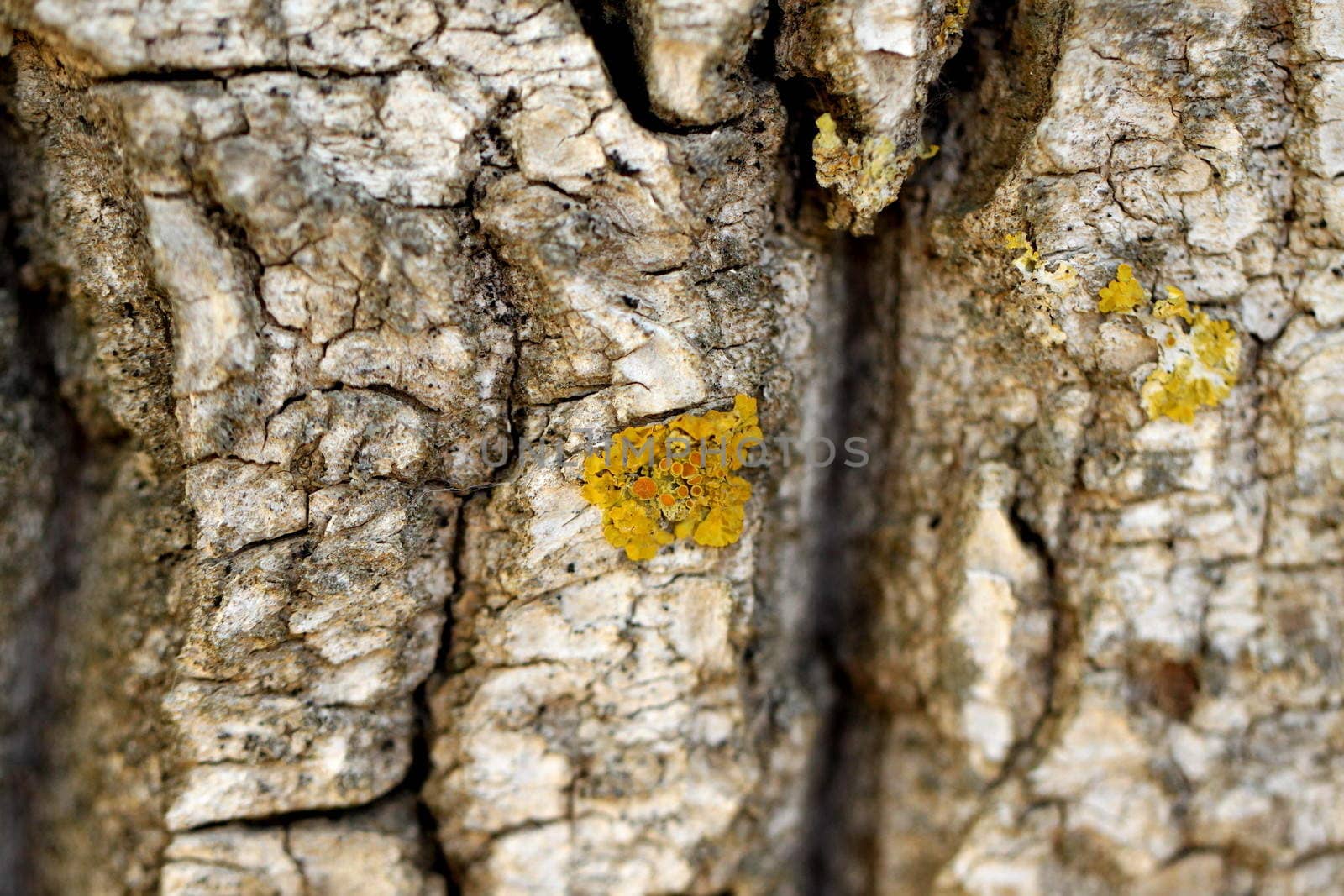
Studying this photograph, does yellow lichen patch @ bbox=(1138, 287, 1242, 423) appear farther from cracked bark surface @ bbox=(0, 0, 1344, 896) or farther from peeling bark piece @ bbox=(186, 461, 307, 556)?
peeling bark piece @ bbox=(186, 461, 307, 556)

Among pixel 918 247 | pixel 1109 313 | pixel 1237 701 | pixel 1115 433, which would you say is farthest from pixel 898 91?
pixel 1237 701

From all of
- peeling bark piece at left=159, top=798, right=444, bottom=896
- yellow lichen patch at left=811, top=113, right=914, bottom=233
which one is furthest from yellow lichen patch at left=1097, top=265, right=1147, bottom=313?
peeling bark piece at left=159, top=798, right=444, bottom=896

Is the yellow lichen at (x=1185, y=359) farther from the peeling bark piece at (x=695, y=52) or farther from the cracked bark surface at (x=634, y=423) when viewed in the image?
the peeling bark piece at (x=695, y=52)

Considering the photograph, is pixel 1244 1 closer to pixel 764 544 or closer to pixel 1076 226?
pixel 1076 226

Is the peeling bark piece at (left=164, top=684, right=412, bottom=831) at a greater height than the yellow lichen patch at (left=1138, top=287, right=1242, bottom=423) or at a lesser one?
lesser

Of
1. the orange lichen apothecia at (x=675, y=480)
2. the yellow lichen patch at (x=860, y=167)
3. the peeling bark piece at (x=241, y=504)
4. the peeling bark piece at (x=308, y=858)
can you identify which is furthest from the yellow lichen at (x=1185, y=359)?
the peeling bark piece at (x=308, y=858)
